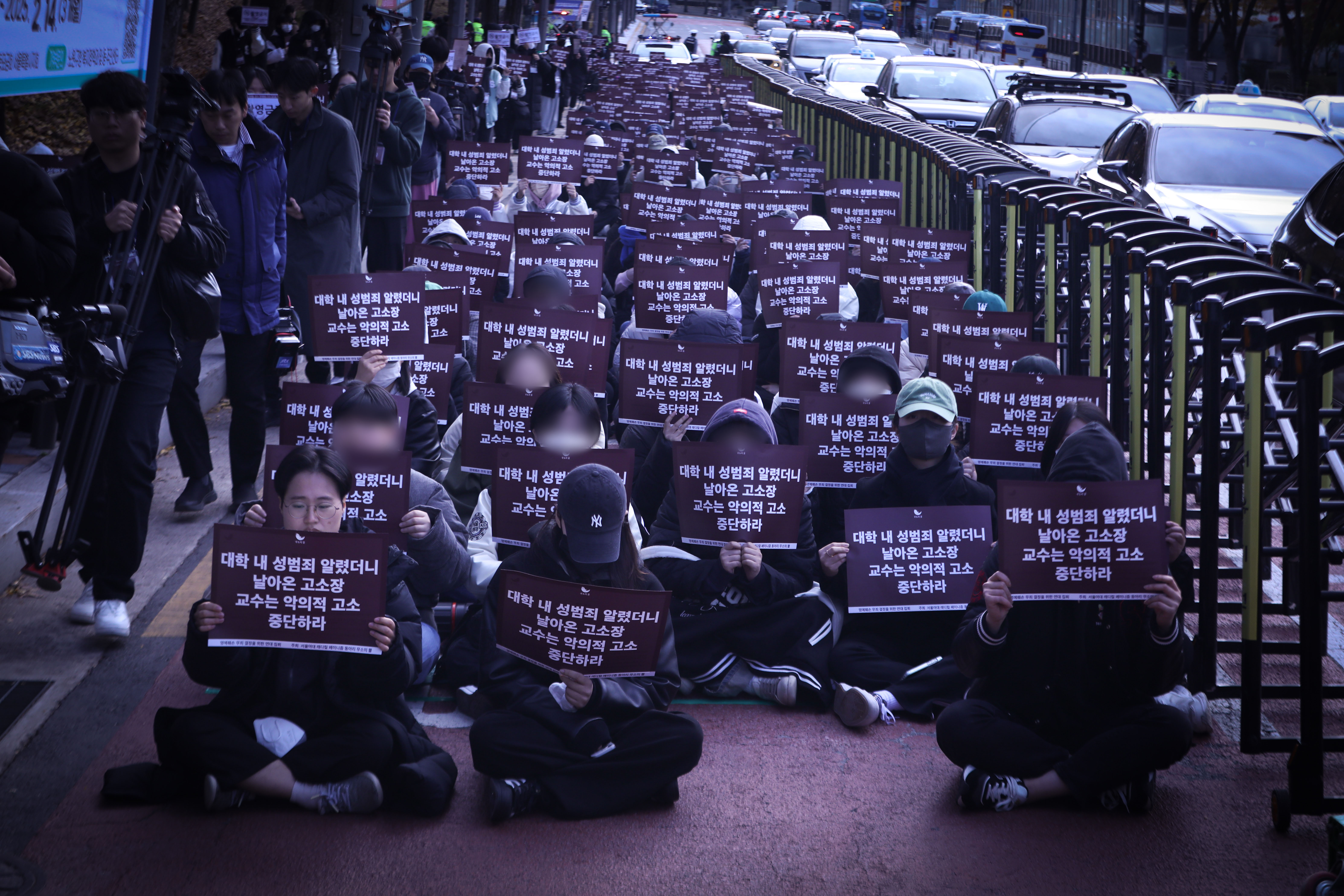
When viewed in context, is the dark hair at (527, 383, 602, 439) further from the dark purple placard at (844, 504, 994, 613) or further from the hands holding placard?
the hands holding placard

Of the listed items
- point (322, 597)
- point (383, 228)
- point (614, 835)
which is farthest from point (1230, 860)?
point (383, 228)

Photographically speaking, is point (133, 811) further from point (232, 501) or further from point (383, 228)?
point (383, 228)

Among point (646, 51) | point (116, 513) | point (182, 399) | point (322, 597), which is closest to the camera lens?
point (322, 597)

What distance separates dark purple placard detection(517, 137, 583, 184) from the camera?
13641mm

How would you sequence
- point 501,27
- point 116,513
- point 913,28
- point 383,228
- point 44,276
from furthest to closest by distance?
point 913,28, point 501,27, point 383,228, point 116,513, point 44,276

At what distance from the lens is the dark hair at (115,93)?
566cm

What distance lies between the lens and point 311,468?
4.80 metres

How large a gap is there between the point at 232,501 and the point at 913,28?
88.4m

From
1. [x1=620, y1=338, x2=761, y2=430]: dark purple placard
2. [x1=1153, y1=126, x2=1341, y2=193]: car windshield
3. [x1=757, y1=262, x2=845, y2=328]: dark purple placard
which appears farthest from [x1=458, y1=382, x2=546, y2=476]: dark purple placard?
[x1=1153, y1=126, x2=1341, y2=193]: car windshield

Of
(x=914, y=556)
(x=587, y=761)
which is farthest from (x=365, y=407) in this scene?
(x=914, y=556)

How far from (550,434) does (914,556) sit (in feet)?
5.30

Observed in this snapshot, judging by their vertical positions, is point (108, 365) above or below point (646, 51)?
below

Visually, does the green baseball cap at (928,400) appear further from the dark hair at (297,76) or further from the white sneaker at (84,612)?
the dark hair at (297,76)

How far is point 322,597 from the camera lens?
179 inches
